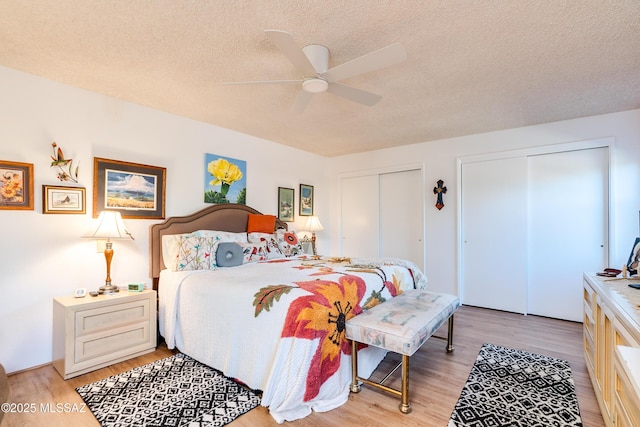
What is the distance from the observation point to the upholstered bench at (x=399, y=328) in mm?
1941

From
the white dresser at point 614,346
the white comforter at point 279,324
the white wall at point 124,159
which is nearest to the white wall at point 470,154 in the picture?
the white wall at point 124,159

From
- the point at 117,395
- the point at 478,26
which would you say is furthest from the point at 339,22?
the point at 117,395

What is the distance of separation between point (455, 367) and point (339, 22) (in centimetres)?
264

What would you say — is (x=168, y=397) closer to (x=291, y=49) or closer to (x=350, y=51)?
(x=291, y=49)

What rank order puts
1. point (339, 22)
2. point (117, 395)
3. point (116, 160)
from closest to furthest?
point (339, 22), point (117, 395), point (116, 160)

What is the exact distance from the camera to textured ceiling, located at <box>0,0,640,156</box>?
1775mm

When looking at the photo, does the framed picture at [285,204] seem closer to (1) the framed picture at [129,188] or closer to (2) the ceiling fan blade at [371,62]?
(1) the framed picture at [129,188]

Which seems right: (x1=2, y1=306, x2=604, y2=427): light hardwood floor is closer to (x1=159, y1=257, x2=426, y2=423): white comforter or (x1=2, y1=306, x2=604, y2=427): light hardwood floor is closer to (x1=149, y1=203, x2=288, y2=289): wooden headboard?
(x1=159, y1=257, x2=426, y2=423): white comforter

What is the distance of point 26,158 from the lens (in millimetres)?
2514

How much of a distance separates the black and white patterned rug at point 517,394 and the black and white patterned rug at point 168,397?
1366 mm

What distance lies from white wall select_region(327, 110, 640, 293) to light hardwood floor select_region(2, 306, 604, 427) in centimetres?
116

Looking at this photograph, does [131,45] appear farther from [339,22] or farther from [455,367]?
[455,367]

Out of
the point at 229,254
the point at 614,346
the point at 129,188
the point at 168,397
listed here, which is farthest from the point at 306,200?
the point at 614,346

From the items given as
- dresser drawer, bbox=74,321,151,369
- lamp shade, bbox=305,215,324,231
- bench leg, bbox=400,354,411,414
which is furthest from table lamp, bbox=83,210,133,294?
lamp shade, bbox=305,215,324,231
